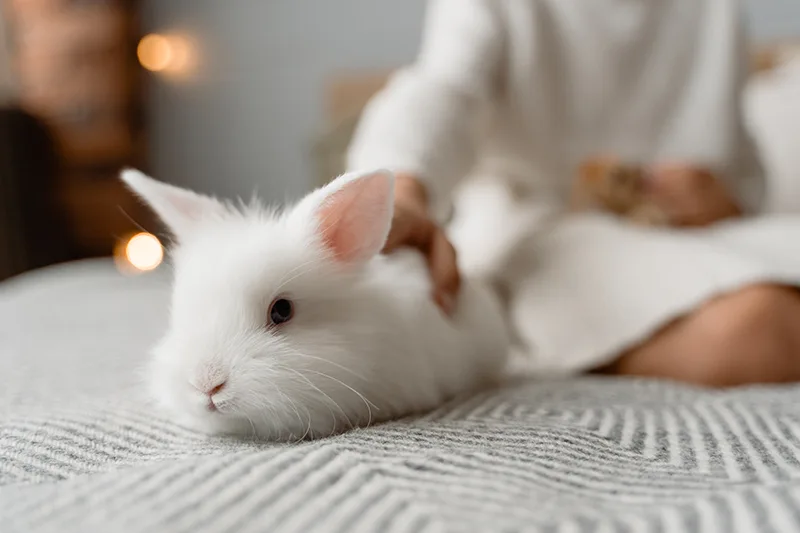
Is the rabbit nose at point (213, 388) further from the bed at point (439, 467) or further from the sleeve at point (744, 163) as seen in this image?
the sleeve at point (744, 163)

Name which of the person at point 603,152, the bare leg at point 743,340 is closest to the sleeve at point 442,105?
the person at point 603,152

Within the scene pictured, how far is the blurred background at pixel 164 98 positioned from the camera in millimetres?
2270

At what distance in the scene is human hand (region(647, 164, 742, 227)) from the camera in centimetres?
120

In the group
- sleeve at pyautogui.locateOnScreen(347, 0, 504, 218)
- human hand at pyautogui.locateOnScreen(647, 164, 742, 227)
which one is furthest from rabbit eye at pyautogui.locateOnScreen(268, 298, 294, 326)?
human hand at pyautogui.locateOnScreen(647, 164, 742, 227)

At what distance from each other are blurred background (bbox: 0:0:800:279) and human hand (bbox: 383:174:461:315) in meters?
1.40

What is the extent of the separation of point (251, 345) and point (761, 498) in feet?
1.10

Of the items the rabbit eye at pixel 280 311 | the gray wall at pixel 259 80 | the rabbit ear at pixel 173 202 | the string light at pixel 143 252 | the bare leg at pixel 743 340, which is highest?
the gray wall at pixel 259 80

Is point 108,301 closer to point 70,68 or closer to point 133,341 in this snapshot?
point 133,341

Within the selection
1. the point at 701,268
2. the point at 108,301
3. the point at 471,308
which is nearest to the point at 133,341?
the point at 108,301

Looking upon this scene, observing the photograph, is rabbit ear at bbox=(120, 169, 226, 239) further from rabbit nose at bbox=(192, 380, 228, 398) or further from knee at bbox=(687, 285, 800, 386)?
knee at bbox=(687, 285, 800, 386)

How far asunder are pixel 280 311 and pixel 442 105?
53 centimetres

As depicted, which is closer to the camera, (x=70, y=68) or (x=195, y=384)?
(x=195, y=384)

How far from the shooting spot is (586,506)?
39cm

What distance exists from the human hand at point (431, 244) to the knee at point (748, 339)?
1.05 ft
